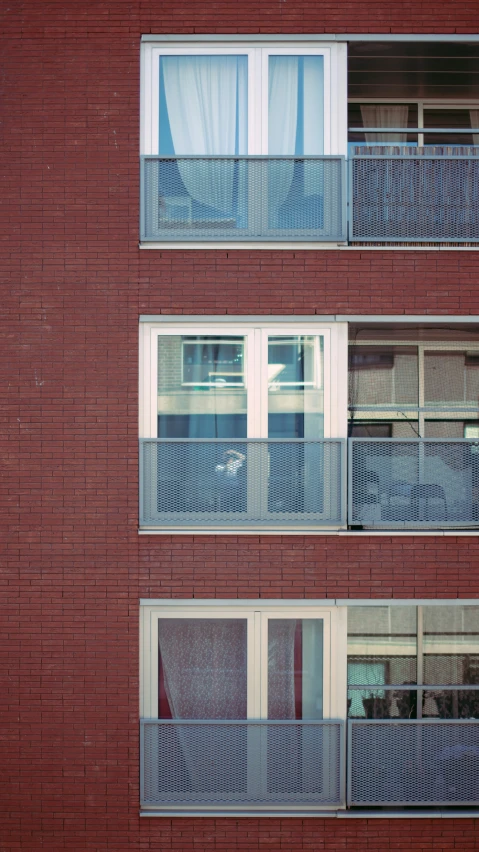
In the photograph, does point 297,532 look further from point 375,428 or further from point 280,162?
point 280,162

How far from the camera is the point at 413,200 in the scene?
24.6ft

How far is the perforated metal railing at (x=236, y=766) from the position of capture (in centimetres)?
721

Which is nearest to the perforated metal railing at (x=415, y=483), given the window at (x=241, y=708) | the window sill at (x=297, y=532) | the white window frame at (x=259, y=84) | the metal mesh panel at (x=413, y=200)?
the window sill at (x=297, y=532)

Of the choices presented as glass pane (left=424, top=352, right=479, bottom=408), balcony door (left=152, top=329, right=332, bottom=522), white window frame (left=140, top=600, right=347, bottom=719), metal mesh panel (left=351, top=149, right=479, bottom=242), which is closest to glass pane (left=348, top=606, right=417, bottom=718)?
white window frame (left=140, top=600, right=347, bottom=719)

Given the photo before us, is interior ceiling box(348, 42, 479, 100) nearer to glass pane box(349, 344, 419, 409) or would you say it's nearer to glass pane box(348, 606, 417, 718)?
glass pane box(349, 344, 419, 409)

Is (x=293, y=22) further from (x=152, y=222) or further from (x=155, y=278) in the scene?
(x=155, y=278)

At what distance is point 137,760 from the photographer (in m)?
7.29

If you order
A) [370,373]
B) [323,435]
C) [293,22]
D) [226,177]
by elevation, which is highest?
[293,22]

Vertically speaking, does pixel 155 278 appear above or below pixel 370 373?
above

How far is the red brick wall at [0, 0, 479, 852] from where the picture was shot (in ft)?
23.9

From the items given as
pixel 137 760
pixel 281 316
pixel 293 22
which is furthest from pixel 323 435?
pixel 293 22

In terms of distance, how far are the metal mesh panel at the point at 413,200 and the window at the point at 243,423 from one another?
3.67 feet

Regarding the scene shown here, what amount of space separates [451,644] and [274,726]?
7.25ft

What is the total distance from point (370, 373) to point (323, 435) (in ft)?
4.70
